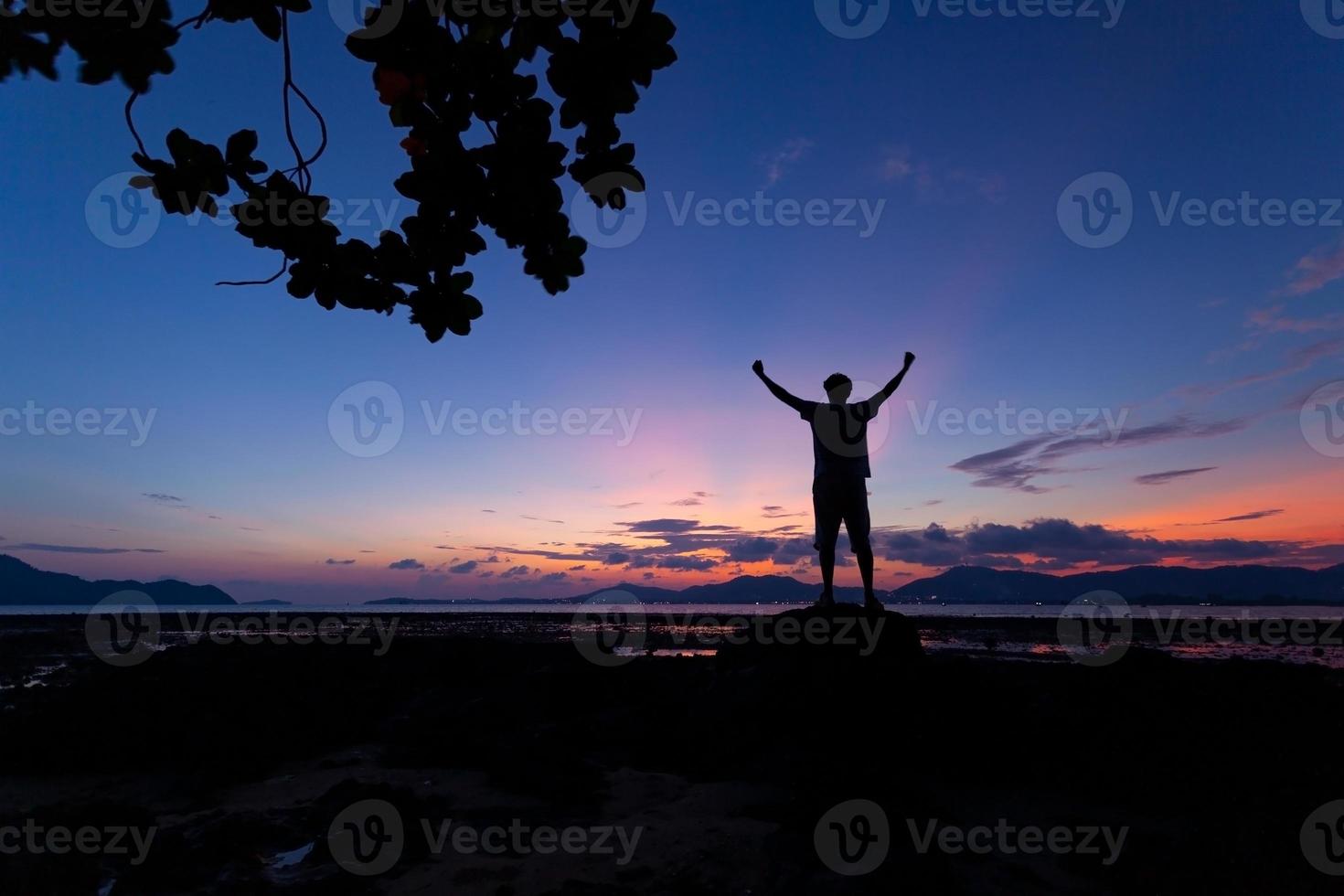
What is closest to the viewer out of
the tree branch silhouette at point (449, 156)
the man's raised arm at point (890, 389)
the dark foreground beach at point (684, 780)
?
the tree branch silhouette at point (449, 156)

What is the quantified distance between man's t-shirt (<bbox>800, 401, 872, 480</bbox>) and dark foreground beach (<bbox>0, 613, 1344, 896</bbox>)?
231cm

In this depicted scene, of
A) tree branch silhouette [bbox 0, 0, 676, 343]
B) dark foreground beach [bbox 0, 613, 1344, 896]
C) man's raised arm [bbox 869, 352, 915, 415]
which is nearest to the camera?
tree branch silhouette [bbox 0, 0, 676, 343]

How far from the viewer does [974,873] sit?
5051mm

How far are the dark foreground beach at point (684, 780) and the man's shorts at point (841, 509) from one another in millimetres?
1403

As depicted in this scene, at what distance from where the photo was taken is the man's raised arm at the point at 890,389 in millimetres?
8195

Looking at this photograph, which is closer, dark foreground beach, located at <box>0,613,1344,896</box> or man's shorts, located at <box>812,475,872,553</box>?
dark foreground beach, located at <box>0,613,1344,896</box>

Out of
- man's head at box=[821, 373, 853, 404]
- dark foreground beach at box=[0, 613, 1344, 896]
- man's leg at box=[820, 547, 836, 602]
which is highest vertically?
man's head at box=[821, 373, 853, 404]

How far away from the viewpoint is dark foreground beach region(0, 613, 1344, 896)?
195 inches

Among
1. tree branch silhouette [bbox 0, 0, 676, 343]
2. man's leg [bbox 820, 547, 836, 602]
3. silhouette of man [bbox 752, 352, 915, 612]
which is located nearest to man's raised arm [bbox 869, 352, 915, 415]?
silhouette of man [bbox 752, 352, 915, 612]

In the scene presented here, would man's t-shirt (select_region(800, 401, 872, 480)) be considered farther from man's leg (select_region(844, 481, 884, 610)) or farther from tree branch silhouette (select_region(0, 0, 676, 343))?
tree branch silhouette (select_region(0, 0, 676, 343))

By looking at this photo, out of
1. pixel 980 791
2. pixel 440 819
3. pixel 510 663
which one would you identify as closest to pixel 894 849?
pixel 980 791

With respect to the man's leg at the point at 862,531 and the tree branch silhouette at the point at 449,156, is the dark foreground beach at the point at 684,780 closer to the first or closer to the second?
the man's leg at the point at 862,531

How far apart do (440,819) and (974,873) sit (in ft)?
16.0

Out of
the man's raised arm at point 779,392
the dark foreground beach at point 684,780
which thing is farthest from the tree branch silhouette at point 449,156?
the man's raised arm at point 779,392
